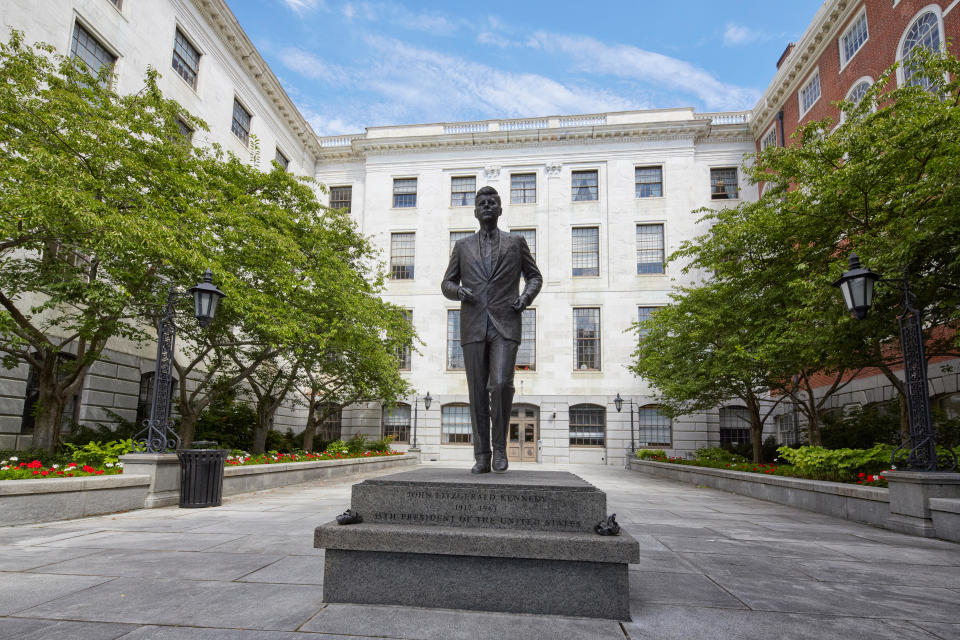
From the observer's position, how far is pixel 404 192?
3681cm

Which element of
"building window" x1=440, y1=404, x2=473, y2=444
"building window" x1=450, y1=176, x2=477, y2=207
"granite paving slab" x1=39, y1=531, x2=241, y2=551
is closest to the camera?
"granite paving slab" x1=39, y1=531, x2=241, y2=551

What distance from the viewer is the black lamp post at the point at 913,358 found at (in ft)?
27.3

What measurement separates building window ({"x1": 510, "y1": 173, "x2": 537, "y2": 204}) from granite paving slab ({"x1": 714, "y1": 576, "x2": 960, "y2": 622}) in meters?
31.7

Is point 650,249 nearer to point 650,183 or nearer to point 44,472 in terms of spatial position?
point 650,183

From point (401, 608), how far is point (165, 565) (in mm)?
2776

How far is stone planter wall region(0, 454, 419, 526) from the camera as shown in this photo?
7969mm

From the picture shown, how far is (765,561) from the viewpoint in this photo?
6.12 metres

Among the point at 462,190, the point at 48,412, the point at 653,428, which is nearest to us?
the point at 48,412

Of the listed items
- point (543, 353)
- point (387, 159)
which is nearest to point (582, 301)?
point (543, 353)

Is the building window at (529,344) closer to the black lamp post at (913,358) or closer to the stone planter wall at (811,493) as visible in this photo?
the stone planter wall at (811,493)

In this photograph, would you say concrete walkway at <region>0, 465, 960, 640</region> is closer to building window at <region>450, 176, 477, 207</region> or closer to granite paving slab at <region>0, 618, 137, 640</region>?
granite paving slab at <region>0, 618, 137, 640</region>

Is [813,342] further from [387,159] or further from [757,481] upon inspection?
[387,159]

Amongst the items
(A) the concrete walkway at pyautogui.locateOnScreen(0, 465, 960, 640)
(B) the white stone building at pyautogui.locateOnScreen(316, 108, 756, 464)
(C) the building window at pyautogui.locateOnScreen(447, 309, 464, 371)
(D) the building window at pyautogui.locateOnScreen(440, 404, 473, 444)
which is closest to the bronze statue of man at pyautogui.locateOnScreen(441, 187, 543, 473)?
(A) the concrete walkway at pyautogui.locateOnScreen(0, 465, 960, 640)

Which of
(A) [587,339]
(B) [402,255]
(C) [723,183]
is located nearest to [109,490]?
(A) [587,339]
